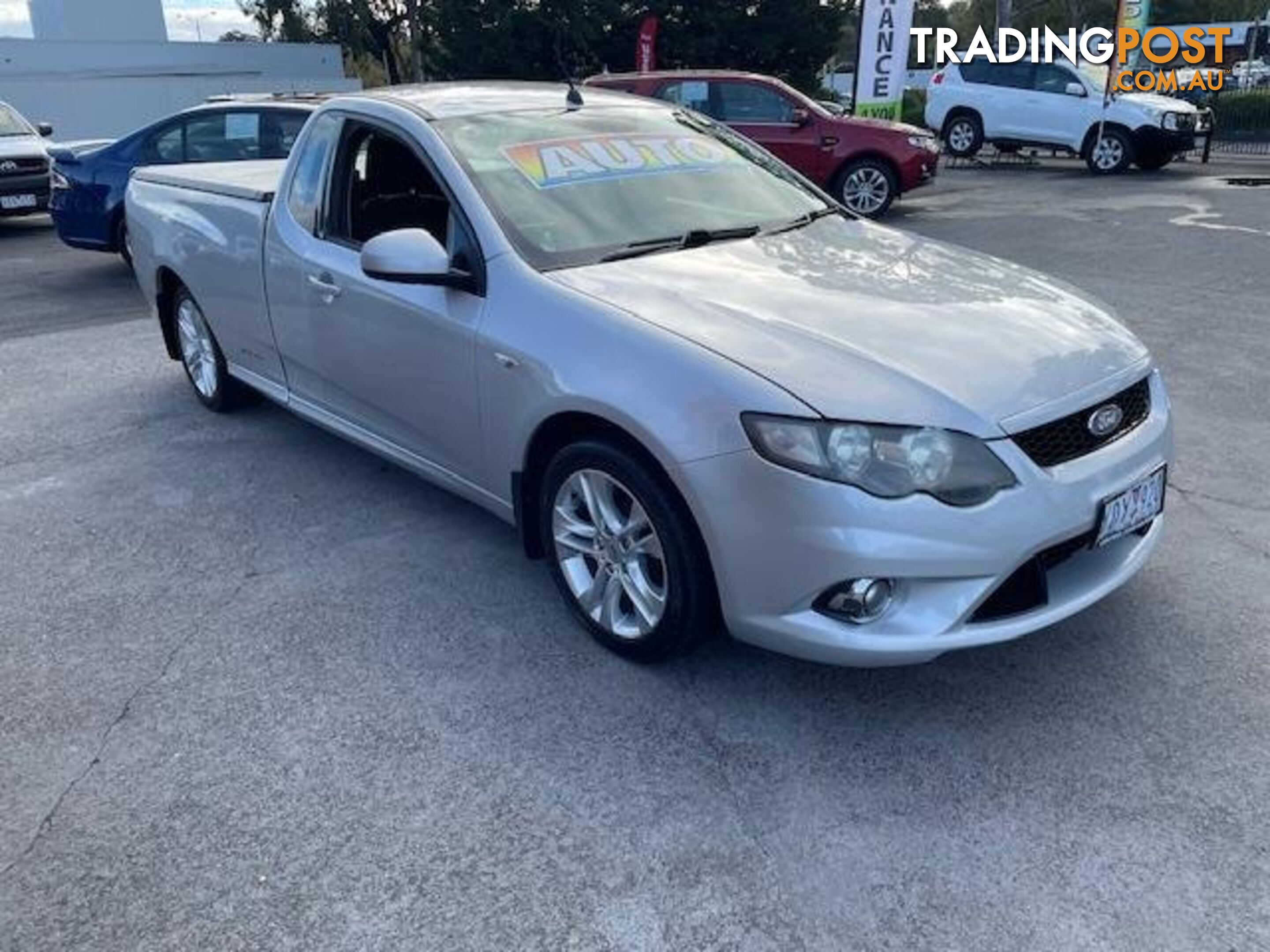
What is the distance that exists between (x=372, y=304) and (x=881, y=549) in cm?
220

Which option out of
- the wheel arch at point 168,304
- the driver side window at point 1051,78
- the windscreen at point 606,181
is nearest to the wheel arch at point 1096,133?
the driver side window at point 1051,78

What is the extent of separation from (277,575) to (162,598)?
0.40m

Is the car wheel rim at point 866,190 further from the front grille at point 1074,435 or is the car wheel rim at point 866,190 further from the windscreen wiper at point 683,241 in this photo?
the front grille at point 1074,435

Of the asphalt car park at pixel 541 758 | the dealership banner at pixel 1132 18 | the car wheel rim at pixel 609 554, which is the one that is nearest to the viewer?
the asphalt car park at pixel 541 758

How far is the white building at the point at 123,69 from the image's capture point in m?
24.5

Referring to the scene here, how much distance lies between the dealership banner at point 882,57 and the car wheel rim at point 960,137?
335cm

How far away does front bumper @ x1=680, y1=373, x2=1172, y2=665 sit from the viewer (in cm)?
257

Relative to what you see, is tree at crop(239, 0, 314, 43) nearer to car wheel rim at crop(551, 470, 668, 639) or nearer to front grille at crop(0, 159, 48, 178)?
front grille at crop(0, 159, 48, 178)

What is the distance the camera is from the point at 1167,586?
3588 millimetres

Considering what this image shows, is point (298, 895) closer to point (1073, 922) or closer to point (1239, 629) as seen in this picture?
point (1073, 922)

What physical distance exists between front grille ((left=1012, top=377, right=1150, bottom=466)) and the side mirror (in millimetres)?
1774

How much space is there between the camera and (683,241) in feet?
12.0

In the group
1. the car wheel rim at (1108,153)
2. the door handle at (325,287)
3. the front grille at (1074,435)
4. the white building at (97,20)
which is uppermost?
the white building at (97,20)

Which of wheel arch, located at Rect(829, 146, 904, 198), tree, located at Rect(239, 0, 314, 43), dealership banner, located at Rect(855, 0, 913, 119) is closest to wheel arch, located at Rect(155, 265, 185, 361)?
wheel arch, located at Rect(829, 146, 904, 198)
